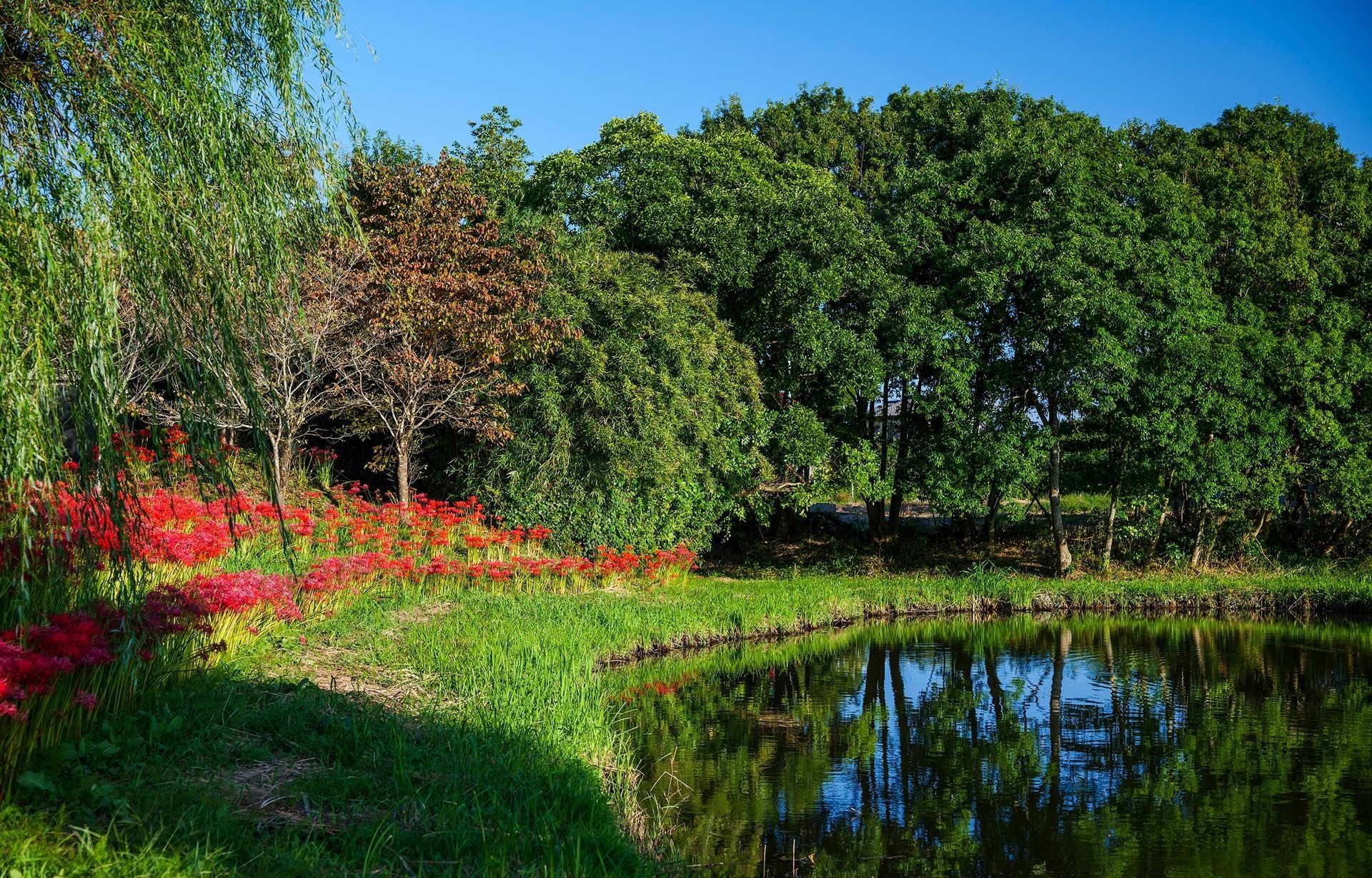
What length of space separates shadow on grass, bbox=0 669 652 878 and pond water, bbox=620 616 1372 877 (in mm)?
1413

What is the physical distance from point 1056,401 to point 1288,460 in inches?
192

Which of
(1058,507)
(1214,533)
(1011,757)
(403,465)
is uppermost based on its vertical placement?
(403,465)

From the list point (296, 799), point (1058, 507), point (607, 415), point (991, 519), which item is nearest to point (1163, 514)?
point (1058, 507)

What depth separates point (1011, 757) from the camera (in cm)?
912

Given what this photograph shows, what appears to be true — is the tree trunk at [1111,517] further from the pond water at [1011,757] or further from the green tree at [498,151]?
the green tree at [498,151]

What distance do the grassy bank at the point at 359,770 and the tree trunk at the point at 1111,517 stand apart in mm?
13690

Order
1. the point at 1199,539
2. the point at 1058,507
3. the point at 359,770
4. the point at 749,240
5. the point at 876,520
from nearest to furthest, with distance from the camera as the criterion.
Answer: the point at 359,770, the point at 749,240, the point at 1058,507, the point at 1199,539, the point at 876,520

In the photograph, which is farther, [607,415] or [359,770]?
[607,415]

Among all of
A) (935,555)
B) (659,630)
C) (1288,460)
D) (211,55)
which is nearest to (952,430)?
(935,555)

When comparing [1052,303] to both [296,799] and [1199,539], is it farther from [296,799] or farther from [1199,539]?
[296,799]

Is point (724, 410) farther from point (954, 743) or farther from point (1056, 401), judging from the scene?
point (954, 743)

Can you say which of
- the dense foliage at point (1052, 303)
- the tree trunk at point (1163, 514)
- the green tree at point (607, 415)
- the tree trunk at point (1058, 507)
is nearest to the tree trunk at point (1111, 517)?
the dense foliage at point (1052, 303)

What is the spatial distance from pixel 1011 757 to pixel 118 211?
833cm

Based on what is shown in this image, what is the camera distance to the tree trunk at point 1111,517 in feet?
66.6
